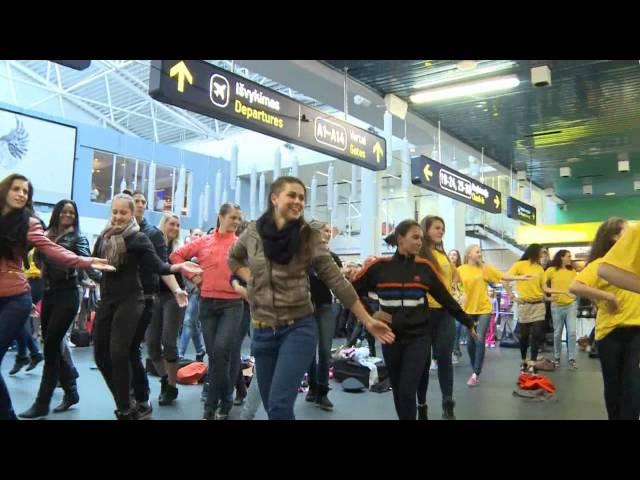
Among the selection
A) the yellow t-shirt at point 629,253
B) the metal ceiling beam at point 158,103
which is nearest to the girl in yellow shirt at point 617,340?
the yellow t-shirt at point 629,253

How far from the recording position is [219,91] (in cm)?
492

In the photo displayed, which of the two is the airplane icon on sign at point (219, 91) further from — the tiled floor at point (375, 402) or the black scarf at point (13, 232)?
the tiled floor at point (375, 402)

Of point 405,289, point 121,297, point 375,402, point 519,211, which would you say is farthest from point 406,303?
point 519,211

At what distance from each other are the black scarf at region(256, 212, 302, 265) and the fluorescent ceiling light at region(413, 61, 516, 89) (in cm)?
654

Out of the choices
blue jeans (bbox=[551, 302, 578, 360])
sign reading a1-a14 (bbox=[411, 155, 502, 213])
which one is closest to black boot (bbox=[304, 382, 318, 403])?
sign reading a1-a14 (bbox=[411, 155, 502, 213])

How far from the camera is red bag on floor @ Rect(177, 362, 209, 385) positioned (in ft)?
18.6

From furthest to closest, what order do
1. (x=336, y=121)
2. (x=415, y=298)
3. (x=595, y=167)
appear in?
(x=595, y=167) → (x=336, y=121) → (x=415, y=298)

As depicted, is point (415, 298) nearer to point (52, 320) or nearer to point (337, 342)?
point (52, 320)

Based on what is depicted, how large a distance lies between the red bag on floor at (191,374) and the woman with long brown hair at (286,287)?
3.26 metres

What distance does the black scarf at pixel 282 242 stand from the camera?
8.68 feet

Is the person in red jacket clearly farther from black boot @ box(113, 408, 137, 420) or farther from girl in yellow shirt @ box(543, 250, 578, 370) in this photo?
girl in yellow shirt @ box(543, 250, 578, 370)

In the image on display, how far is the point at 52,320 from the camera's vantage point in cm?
400
